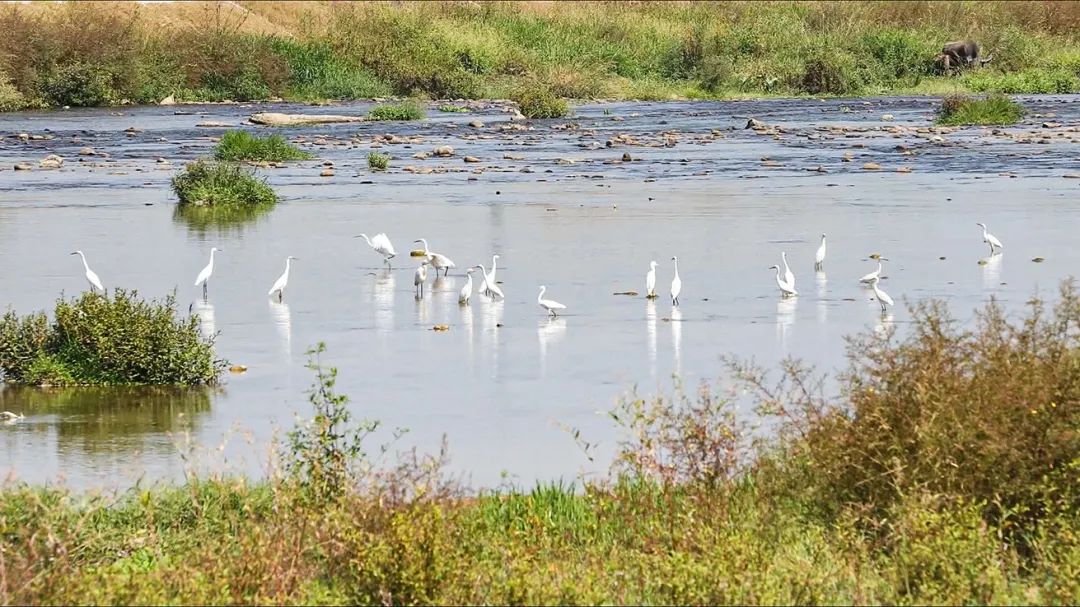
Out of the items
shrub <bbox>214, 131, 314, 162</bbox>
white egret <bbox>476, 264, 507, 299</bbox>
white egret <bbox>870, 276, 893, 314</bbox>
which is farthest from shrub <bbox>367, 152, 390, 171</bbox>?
white egret <bbox>870, 276, 893, 314</bbox>

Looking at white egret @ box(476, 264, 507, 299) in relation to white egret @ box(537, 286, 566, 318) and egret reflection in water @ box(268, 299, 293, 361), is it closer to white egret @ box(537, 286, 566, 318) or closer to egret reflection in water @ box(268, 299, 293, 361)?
white egret @ box(537, 286, 566, 318)

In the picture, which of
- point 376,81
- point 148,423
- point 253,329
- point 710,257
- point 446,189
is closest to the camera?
point 148,423

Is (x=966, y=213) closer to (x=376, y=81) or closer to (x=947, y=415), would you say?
(x=947, y=415)

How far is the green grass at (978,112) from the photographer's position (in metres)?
39.8

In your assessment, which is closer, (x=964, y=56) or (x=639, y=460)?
(x=639, y=460)

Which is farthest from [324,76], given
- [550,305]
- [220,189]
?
[550,305]

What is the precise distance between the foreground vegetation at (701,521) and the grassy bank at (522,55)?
151 feet

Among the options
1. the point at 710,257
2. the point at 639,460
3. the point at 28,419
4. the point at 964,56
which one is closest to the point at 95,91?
the point at 964,56

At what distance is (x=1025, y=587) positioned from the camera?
21.5 feet

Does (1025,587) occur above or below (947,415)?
below

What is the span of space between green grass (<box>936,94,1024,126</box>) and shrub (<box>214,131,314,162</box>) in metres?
15.8

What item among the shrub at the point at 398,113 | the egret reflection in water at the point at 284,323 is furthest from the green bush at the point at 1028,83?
the egret reflection in water at the point at 284,323

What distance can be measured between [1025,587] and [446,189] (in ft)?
66.5

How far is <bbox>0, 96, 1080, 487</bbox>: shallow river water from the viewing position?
9.98 meters
